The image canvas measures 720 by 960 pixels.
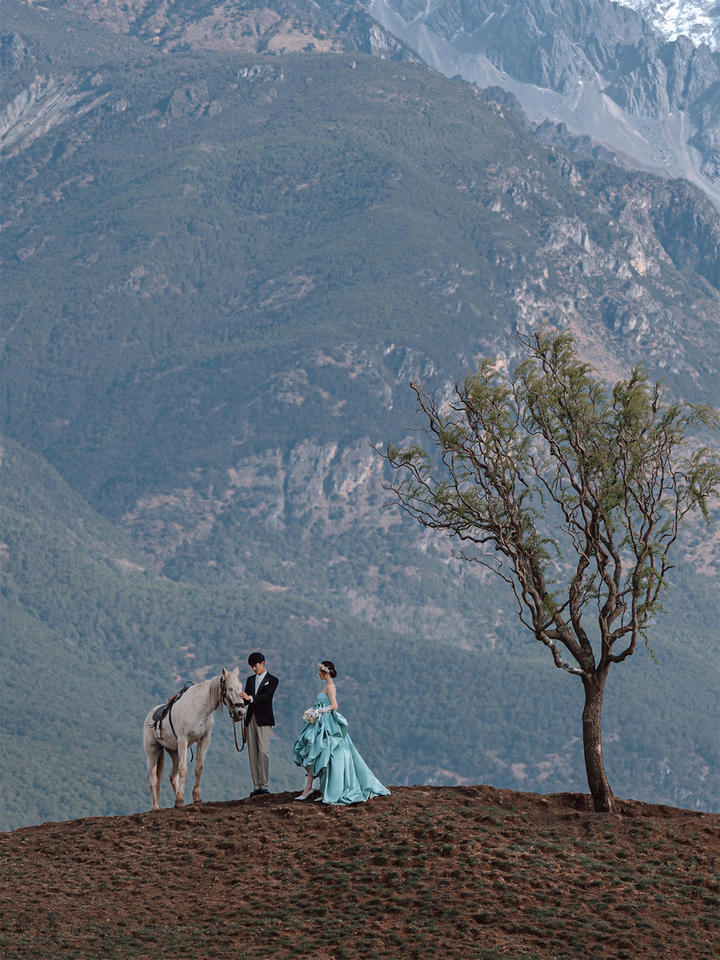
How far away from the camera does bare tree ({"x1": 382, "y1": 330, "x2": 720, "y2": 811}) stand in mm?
41094

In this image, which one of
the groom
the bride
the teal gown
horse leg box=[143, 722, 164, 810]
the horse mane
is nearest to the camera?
the bride

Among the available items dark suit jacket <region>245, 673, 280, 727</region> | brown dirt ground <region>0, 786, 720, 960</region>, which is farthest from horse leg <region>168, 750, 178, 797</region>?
dark suit jacket <region>245, 673, 280, 727</region>

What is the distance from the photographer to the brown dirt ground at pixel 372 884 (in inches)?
1291

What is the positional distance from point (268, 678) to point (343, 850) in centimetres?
510

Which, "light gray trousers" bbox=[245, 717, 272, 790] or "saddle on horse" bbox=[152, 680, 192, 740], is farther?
"saddle on horse" bbox=[152, 680, 192, 740]

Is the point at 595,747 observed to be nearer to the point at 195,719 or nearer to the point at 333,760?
the point at 333,760

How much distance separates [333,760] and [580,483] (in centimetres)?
1004

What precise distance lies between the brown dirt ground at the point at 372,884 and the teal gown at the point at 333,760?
0.47 m

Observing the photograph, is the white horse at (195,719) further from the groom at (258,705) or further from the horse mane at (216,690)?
the groom at (258,705)

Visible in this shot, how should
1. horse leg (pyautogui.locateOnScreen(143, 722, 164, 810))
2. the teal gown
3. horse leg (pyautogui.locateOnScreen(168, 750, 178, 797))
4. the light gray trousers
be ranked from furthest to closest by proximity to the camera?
horse leg (pyautogui.locateOnScreen(143, 722, 164, 810)) < horse leg (pyautogui.locateOnScreen(168, 750, 178, 797)) < the light gray trousers < the teal gown

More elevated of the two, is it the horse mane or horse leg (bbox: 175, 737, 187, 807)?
the horse mane

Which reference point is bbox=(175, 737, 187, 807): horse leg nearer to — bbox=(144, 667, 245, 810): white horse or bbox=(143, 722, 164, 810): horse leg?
bbox=(144, 667, 245, 810): white horse

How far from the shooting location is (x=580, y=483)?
141 ft

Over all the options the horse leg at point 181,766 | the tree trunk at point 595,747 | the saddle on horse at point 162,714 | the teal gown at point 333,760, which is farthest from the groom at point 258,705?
the tree trunk at point 595,747
